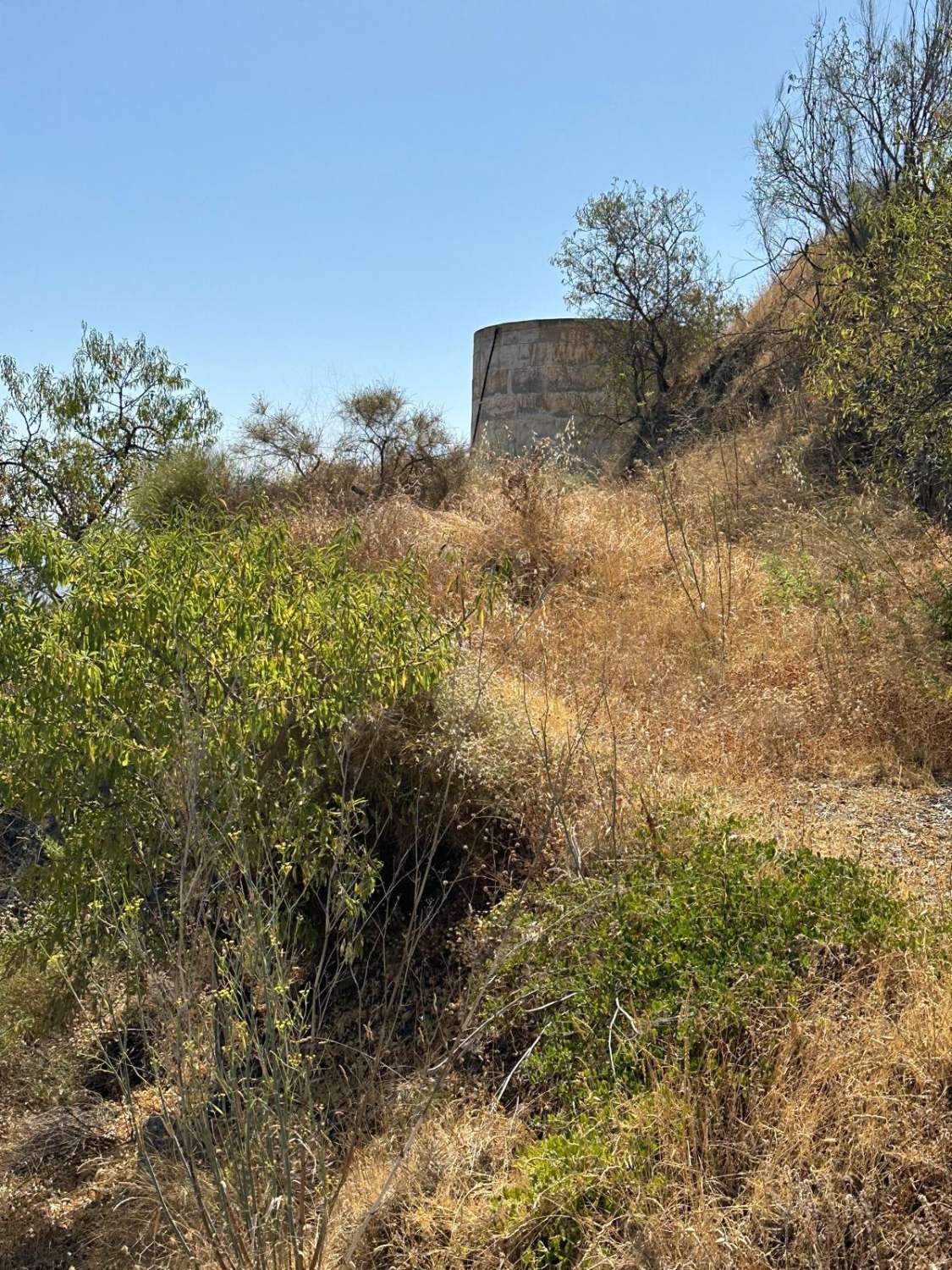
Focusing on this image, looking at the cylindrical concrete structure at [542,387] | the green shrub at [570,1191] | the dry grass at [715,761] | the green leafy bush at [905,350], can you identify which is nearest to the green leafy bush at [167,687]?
the dry grass at [715,761]

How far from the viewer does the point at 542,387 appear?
17.0 meters

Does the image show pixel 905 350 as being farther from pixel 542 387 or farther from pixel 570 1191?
pixel 542 387

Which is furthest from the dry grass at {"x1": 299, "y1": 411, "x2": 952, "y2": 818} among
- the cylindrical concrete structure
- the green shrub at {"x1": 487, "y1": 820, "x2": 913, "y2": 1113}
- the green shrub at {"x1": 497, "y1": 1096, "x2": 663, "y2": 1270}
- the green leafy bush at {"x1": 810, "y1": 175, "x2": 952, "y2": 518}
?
the cylindrical concrete structure

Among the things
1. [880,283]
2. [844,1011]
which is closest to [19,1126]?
[844,1011]

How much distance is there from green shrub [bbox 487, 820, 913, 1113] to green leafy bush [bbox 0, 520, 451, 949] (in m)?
0.75

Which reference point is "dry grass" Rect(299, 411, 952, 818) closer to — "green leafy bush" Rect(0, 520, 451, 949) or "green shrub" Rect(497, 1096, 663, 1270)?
"green leafy bush" Rect(0, 520, 451, 949)

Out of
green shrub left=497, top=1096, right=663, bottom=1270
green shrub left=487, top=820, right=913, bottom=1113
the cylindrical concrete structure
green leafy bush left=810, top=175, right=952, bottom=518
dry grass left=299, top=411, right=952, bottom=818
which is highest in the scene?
the cylindrical concrete structure

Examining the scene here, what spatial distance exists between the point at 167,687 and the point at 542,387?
44.7 feet

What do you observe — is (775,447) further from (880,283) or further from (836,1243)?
(836,1243)

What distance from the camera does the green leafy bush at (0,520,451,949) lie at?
3.90m

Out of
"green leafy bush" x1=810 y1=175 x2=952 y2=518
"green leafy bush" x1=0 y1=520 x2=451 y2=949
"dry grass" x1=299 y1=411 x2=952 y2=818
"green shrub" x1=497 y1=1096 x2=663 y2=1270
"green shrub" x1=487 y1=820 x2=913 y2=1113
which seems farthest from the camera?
"green leafy bush" x1=810 y1=175 x2=952 y2=518

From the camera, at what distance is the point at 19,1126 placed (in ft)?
16.5

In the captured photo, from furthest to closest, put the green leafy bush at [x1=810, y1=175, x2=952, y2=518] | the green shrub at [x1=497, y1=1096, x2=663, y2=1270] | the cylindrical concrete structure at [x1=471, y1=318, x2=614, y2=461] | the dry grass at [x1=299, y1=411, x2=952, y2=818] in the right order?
the cylindrical concrete structure at [x1=471, y1=318, x2=614, y2=461] → the green leafy bush at [x1=810, y1=175, x2=952, y2=518] → the dry grass at [x1=299, y1=411, x2=952, y2=818] → the green shrub at [x1=497, y1=1096, x2=663, y2=1270]

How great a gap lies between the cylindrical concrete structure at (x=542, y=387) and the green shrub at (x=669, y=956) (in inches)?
478
